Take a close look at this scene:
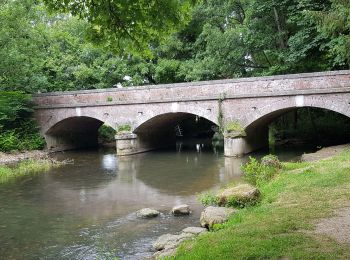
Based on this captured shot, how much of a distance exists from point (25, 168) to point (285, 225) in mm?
16228

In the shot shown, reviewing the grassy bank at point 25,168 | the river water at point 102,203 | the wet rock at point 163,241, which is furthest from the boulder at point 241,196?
the grassy bank at point 25,168

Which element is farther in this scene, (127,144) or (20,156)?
(127,144)

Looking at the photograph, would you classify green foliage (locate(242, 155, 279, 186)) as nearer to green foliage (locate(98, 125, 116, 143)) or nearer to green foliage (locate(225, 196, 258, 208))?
green foliage (locate(225, 196, 258, 208))

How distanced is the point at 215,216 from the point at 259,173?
4326 mm

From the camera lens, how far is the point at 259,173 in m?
12.7

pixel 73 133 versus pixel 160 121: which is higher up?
pixel 160 121

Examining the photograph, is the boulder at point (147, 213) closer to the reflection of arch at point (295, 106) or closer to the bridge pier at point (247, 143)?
the bridge pier at point (247, 143)

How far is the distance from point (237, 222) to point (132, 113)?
17.8 meters

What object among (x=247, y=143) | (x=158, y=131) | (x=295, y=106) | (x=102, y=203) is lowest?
(x=102, y=203)

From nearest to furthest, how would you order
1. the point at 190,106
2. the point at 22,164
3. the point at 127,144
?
the point at 22,164, the point at 190,106, the point at 127,144

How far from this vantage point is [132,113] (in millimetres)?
25016

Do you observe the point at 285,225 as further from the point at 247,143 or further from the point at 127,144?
the point at 127,144

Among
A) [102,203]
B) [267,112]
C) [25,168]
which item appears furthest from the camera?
[267,112]

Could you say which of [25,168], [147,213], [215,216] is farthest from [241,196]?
[25,168]
